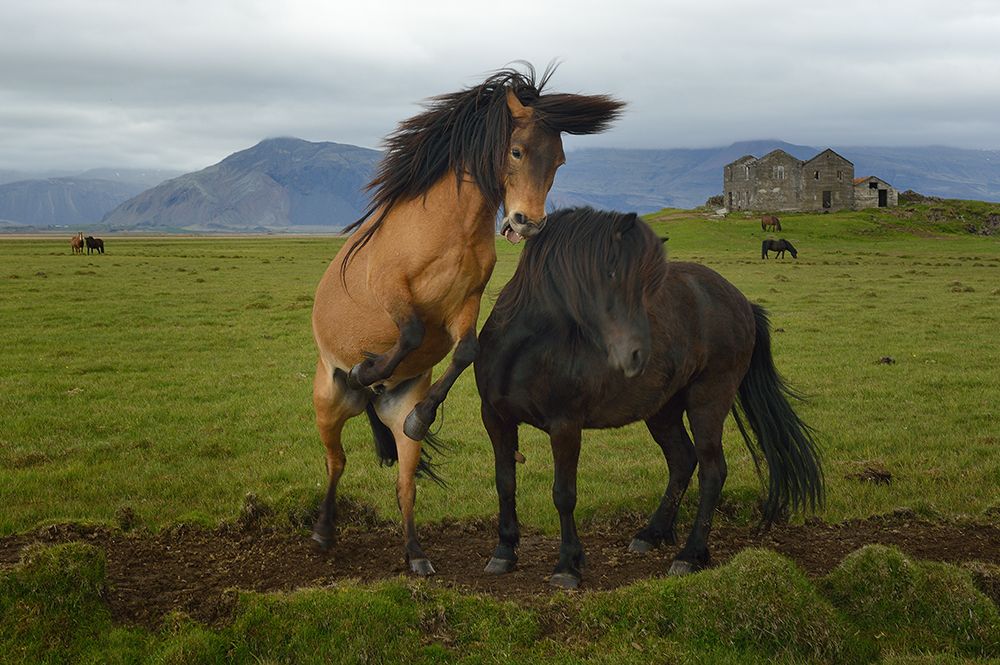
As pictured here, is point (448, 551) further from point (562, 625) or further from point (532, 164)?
point (532, 164)

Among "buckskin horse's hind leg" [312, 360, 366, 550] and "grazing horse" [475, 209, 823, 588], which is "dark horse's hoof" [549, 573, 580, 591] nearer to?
"grazing horse" [475, 209, 823, 588]

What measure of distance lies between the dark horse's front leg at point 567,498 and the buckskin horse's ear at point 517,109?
1899 millimetres

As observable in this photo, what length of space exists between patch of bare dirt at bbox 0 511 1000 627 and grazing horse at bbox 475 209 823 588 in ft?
0.83

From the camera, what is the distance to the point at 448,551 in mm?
6219

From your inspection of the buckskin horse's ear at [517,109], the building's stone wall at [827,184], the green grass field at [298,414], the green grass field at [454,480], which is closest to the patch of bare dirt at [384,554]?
the green grass field at [454,480]

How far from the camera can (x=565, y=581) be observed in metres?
5.31

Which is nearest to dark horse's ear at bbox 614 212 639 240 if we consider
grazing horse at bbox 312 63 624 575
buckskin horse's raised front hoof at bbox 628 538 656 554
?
grazing horse at bbox 312 63 624 575

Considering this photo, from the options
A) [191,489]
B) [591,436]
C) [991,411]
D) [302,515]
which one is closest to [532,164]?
[302,515]

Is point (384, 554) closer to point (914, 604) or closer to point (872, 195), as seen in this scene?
point (914, 604)

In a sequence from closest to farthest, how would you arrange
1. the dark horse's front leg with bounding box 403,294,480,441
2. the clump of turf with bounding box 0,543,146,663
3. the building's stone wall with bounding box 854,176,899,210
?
1. the clump of turf with bounding box 0,543,146,663
2. the dark horse's front leg with bounding box 403,294,480,441
3. the building's stone wall with bounding box 854,176,899,210

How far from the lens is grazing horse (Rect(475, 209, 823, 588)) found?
5070 millimetres

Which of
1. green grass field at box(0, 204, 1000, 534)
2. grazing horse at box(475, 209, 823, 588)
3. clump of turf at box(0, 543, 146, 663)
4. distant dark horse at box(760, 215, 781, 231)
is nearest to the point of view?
clump of turf at box(0, 543, 146, 663)

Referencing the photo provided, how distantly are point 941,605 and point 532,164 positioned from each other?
130 inches

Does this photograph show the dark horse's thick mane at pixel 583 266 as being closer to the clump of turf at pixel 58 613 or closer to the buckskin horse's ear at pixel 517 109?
the buckskin horse's ear at pixel 517 109
